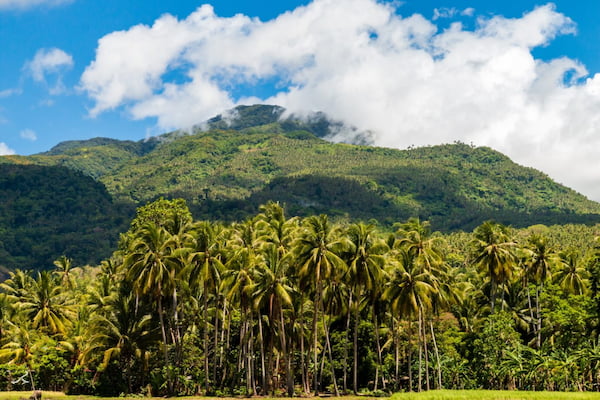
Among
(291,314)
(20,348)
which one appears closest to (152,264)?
(291,314)

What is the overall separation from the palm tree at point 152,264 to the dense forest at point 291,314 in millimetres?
206

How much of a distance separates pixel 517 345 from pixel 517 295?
2658cm

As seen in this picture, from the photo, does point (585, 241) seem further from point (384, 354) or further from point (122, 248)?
point (122, 248)

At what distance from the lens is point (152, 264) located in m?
62.7

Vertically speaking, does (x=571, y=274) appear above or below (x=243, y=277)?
below

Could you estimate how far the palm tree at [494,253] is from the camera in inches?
3100

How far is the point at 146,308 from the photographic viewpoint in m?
73.3

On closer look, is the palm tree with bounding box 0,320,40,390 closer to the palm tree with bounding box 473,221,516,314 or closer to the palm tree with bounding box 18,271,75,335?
the palm tree with bounding box 18,271,75,335

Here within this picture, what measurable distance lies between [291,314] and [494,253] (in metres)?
31.2

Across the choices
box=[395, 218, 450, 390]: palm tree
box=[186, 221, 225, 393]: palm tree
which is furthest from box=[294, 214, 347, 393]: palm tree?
box=[395, 218, 450, 390]: palm tree

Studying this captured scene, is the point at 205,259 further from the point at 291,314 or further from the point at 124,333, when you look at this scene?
the point at 124,333

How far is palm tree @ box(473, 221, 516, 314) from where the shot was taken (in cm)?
7875

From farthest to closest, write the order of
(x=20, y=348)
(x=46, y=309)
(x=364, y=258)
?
1. (x=46, y=309)
2. (x=20, y=348)
3. (x=364, y=258)

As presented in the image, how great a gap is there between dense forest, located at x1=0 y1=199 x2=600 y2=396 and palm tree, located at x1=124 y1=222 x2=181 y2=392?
8.1 inches
